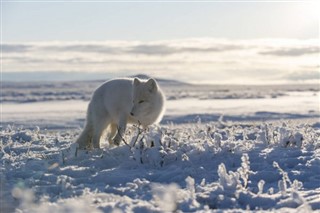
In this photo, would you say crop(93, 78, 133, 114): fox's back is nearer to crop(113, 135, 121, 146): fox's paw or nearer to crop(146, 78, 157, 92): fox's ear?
crop(146, 78, 157, 92): fox's ear

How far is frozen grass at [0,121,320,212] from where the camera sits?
4570 millimetres

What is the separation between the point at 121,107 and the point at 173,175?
276 cm

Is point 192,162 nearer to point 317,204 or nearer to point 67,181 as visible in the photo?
point 67,181

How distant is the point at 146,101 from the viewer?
856 cm

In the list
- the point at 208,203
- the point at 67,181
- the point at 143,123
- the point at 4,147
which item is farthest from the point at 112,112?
the point at 208,203

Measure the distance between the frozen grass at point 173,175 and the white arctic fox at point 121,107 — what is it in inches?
30.7

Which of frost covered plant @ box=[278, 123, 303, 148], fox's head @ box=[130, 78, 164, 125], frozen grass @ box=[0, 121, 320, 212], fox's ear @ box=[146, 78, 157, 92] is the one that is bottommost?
frozen grass @ box=[0, 121, 320, 212]

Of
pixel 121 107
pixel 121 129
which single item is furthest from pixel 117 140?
pixel 121 107

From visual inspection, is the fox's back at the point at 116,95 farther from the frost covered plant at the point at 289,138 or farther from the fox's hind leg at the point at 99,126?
the frost covered plant at the point at 289,138

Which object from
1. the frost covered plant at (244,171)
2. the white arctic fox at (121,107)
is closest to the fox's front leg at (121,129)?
the white arctic fox at (121,107)

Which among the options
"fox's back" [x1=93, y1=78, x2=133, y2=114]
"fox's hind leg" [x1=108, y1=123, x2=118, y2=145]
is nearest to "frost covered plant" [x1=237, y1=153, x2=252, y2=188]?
"fox's back" [x1=93, y1=78, x2=133, y2=114]

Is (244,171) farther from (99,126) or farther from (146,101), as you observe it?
(99,126)

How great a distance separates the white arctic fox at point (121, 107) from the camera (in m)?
8.48

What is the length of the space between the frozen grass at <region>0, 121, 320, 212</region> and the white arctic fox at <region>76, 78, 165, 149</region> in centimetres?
78
